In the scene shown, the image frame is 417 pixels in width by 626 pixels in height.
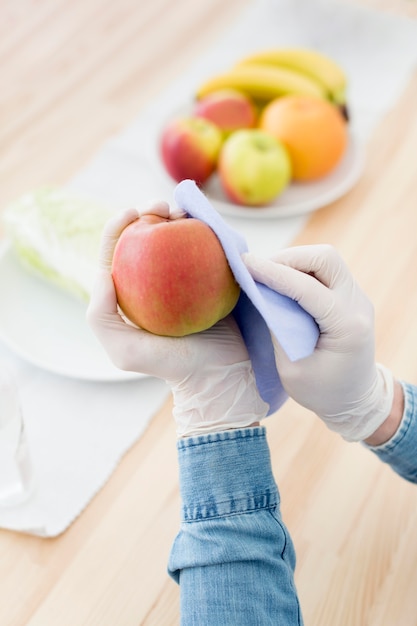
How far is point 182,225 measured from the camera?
610 mm

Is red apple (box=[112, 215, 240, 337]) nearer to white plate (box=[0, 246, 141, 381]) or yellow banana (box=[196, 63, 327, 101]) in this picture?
white plate (box=[0, 246, 141, 381])

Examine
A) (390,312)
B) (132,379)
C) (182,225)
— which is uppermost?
(182,225)

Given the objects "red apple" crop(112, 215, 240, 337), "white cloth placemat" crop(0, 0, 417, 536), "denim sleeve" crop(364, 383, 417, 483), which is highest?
"red apple" crop(112, 215, 240, 337)

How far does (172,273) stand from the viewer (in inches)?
23.7

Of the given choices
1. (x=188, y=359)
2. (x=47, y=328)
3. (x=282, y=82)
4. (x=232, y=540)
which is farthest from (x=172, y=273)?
(x=282, y=82)

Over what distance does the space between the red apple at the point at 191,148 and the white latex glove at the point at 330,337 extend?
517mm

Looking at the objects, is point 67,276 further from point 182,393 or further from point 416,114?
point 416,114

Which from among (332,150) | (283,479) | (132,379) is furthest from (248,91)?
(283,479)

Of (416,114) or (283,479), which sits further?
(416,114)

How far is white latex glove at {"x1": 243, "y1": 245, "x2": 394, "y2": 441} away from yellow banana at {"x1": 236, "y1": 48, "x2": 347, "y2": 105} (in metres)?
0.73

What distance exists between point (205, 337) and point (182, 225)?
0.13 meters

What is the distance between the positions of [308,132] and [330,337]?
0.60 m

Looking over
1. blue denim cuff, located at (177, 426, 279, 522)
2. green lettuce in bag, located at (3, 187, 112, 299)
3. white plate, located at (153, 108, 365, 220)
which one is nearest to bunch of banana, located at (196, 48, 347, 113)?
white plate, located at (153, 108, 365, 220)

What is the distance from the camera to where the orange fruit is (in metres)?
1.17
